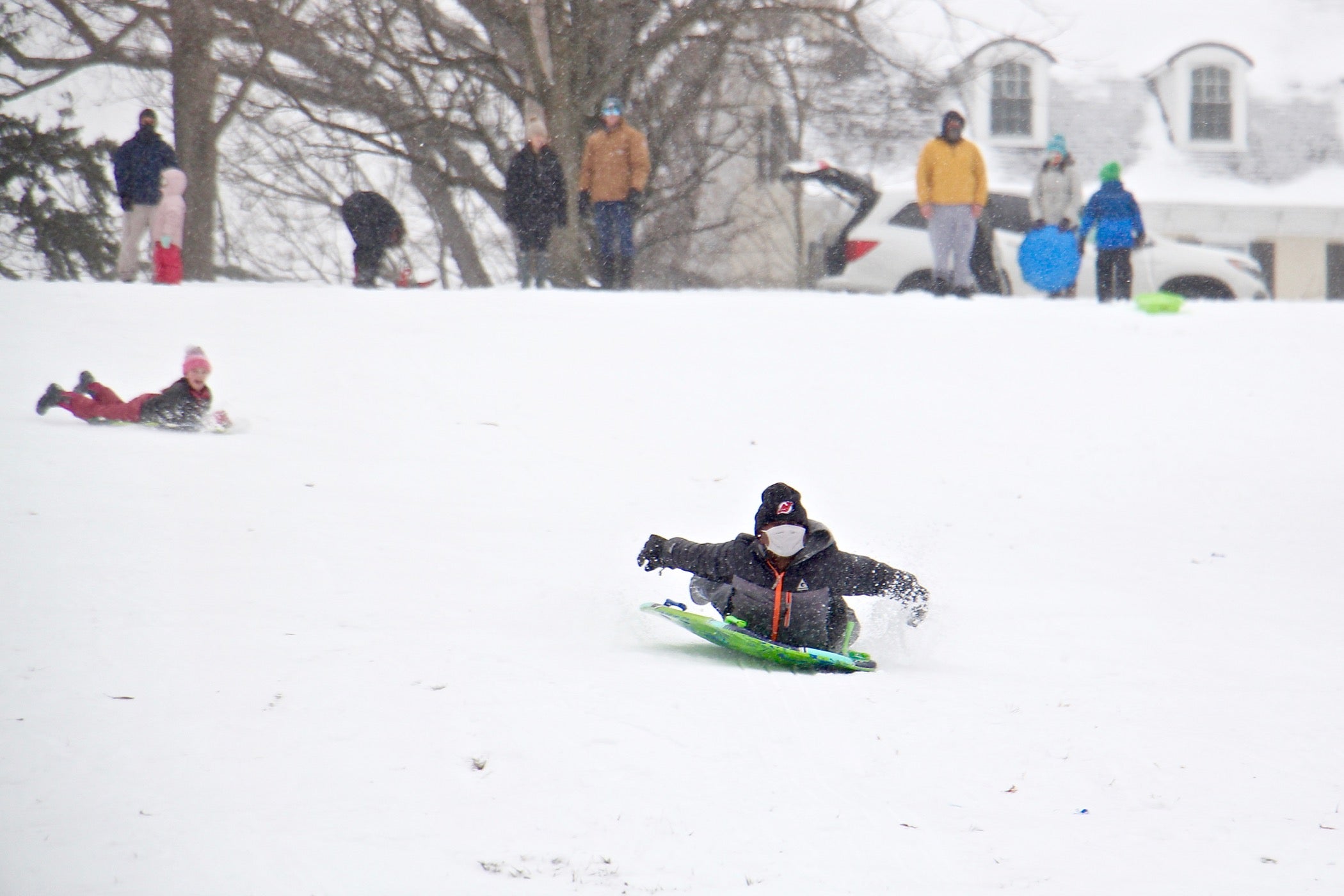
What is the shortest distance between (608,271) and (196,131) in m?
7.86

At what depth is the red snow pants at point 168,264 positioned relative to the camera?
1399cm

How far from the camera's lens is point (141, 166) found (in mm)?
13742

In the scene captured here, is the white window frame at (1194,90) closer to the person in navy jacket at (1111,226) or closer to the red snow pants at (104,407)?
the person in navy jacket at (1111,226)

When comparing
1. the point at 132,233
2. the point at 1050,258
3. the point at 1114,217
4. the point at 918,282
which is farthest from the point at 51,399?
the point at 1050,258

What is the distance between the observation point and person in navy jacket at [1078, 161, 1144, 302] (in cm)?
1396

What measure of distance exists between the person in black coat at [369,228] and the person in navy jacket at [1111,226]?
23.8 ft

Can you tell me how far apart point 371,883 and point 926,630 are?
4.07 meters

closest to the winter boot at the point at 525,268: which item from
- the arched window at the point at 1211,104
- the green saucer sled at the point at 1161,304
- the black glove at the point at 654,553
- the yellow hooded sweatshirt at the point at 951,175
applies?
the yellow hooded sweatshirt at the point at 951,175

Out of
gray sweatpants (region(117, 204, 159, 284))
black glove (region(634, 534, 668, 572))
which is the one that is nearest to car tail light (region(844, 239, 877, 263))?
gray sweatpants (region(117, 204, 159, 284))

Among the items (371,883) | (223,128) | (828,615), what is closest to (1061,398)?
(828,615)

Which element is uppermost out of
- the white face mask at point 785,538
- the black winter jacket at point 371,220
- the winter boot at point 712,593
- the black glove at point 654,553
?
the black winter jacket at point 371,220

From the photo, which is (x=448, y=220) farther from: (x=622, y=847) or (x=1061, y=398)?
(x=622, y=847)

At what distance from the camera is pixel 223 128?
20.5 meters

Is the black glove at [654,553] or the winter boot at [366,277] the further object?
the winter boot at [366,277]
